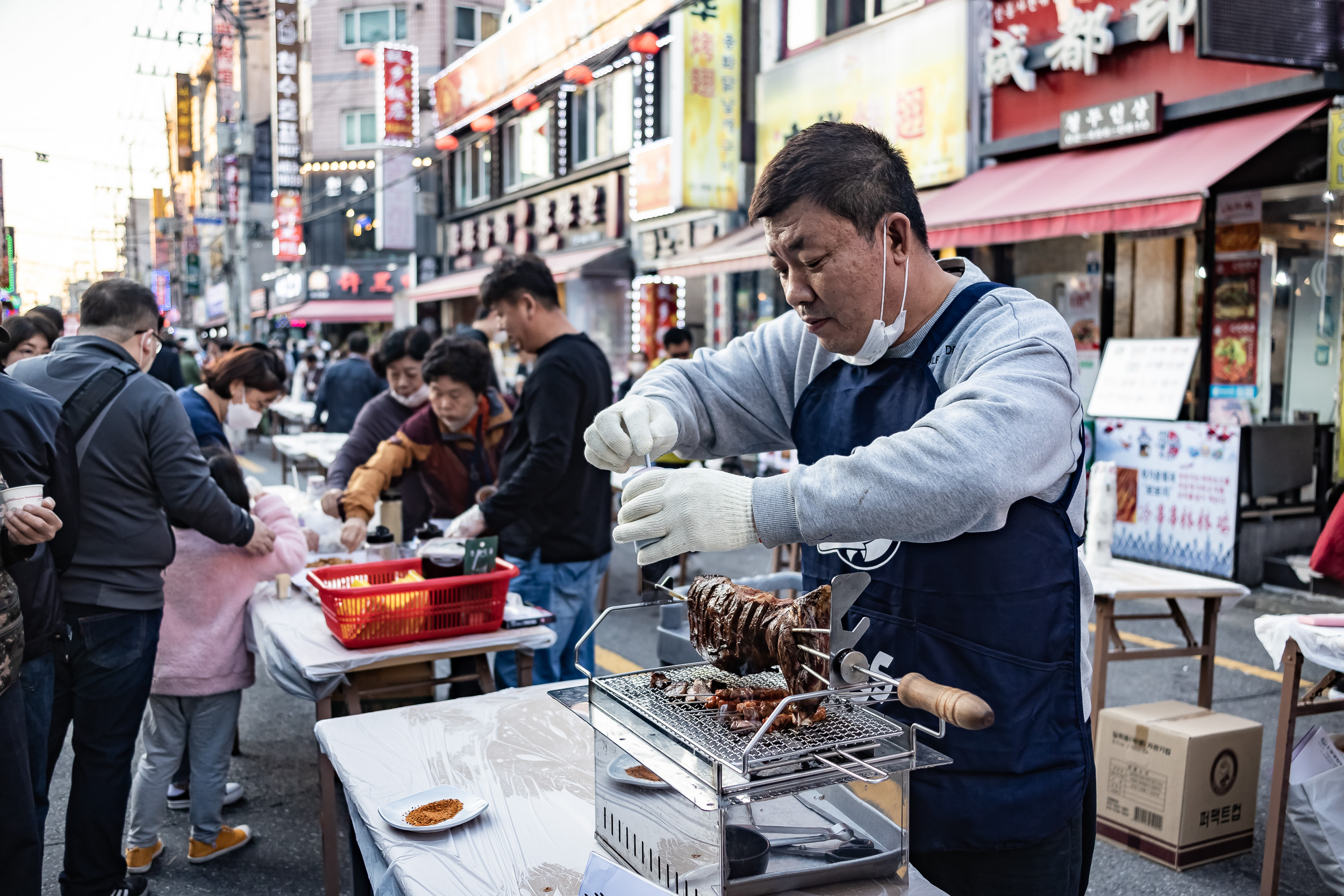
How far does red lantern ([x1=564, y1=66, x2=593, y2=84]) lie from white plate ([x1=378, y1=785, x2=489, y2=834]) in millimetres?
15714

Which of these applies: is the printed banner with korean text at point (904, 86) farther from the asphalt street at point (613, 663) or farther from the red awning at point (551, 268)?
the asphalt street at point (613, 663)

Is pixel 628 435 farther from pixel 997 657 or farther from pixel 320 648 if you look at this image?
pixel 320 648

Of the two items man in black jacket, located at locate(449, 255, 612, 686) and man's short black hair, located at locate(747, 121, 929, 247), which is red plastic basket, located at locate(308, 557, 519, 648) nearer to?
man in black jacket, located at locate(449, 255, 612, 686)

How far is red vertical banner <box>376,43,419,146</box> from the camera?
74.7ft

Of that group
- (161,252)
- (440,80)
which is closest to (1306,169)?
(440,80)

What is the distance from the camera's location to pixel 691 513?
158cm

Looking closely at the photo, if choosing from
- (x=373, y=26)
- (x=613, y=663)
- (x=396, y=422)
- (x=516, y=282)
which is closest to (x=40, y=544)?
(x=516, y=282)

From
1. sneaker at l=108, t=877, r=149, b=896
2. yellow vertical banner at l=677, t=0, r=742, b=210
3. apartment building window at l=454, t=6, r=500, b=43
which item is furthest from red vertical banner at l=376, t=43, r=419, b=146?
sneaker at l=108, t=877, r=149, b=896

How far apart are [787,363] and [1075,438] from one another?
72cm

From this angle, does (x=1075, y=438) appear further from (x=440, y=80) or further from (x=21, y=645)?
(x=440, y=80)

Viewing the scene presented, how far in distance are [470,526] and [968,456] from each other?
10.1ft

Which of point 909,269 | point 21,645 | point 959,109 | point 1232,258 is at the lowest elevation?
point 21,645

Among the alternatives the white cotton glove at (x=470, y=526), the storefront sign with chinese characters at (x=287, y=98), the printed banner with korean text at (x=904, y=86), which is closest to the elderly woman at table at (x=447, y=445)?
the white cotton glove at (x=470, y=526)

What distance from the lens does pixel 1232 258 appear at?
924 centimetres
